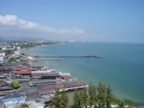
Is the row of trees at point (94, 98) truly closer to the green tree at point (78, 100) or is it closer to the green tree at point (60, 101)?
the green tree at point (78, 100)

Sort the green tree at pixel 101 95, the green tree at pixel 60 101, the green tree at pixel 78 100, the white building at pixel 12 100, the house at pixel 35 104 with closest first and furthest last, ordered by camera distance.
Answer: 1. the green tree at pixel 60 101
2. the green tree at pixel 78 100
3. the green tree at pixel 101 95
4. the house at pixel 35 104
5. the white building at pixel 12 100

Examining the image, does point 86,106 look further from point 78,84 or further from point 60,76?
point 60,76

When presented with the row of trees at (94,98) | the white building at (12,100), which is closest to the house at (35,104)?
the white building at (12,100)

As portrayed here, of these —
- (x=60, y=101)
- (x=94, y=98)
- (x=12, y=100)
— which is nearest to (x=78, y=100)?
(x=94, y=98)

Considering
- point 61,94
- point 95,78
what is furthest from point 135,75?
point 61,94

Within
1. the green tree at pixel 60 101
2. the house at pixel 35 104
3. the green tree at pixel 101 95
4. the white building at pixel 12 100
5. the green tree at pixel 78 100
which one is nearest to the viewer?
the green tree at pixel 60 101

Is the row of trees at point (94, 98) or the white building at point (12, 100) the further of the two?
the white building at point (12, 100)

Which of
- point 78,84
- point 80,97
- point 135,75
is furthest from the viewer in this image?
point 135,75

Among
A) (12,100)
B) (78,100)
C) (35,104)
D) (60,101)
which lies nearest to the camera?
(60,101)

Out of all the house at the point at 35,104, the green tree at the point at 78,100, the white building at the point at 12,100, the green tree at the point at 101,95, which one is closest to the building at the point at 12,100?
the white building at the point at 12,100

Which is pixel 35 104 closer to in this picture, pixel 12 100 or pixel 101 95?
pixel 12 100

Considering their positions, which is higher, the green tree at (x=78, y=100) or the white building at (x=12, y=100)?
Result: the green tree at (x=78, y=100)
